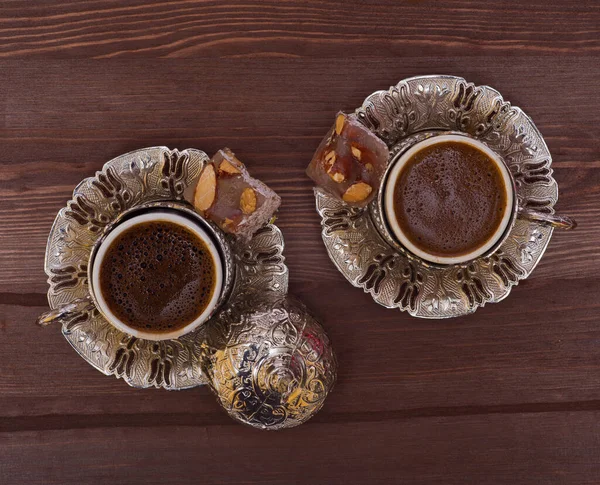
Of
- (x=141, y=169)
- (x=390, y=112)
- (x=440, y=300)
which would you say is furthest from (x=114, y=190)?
(x=440, y=300)

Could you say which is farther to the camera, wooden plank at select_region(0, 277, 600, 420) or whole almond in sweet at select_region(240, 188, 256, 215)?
wooden plank at select_region(0, 277, 600, 420)

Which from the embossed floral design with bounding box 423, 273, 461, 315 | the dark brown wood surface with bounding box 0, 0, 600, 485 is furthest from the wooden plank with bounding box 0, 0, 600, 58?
the embossed floral design with bounding box 423, 273, 461, 315

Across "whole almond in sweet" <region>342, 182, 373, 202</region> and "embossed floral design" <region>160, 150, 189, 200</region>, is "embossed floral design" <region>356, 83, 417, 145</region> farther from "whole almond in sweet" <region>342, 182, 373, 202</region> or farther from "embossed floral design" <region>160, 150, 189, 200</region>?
"embossed floral design" <region>160, 150, 189, 200</region>

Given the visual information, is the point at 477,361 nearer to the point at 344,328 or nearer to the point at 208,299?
the point at 344,328

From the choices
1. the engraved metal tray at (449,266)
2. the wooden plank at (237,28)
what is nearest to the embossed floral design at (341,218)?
the engraved metal tray at (449,266)

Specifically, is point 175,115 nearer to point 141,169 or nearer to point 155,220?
point 141,169
